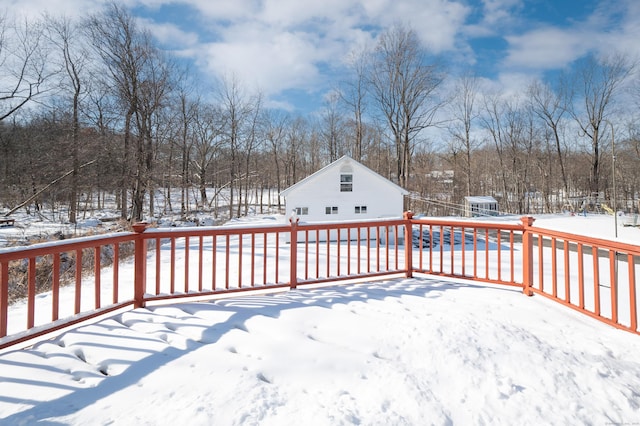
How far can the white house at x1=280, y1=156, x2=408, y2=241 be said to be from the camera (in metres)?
14.7

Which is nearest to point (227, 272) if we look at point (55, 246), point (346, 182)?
point (55, 246)

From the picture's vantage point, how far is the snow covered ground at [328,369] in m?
1.72

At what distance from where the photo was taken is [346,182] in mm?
14992

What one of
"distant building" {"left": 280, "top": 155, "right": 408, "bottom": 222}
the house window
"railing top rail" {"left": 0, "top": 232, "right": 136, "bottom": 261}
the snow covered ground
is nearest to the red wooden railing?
"railing top rail" {"left": 0, "top": 232, "right": 136, "bottom": 261}

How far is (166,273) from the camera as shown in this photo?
5875 mm

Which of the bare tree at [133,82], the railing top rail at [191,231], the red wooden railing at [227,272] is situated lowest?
the red wooden railing at [227,272]

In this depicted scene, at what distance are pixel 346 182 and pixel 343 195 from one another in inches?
26.6

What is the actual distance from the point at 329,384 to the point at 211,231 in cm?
218

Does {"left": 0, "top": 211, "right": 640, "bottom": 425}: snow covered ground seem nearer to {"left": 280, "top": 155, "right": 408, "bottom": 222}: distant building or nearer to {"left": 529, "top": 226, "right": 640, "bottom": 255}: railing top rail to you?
{"left": 529, "top": 226, "right": 640, "bottom": 255}: railing top rail

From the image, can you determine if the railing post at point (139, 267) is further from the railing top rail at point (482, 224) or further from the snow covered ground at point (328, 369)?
the railing top rail at point (482, 224)

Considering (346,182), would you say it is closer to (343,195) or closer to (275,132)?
(343,195)

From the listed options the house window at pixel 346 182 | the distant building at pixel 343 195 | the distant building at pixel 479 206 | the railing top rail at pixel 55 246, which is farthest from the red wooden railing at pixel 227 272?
the distant building at pixel 479 206

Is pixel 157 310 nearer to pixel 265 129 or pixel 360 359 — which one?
pixel 360 359

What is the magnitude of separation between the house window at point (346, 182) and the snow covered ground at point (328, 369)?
473 inches
